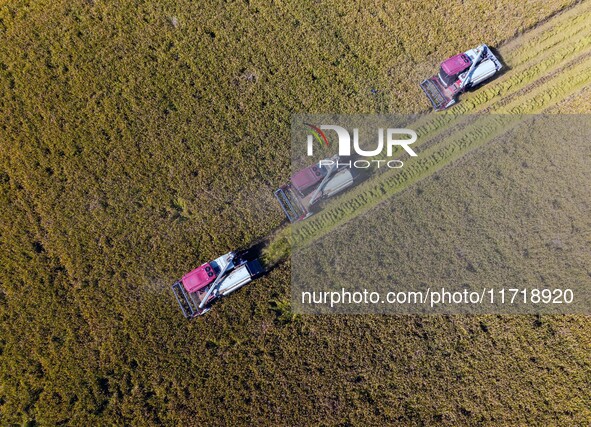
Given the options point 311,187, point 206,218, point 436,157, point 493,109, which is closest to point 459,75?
point 493,109

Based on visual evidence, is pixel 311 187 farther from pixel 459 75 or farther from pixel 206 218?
pixel 459 75

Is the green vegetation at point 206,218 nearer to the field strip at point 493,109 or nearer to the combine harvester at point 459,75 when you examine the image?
the field strip at point 493,109

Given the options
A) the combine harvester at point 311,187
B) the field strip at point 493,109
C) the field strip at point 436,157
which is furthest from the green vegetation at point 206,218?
the combine harvester at point 311,187

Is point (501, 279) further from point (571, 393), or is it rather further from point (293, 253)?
point (293, 253)

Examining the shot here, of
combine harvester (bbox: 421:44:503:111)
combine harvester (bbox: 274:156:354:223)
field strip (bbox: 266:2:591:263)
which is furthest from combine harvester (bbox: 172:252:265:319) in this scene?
combine harvester (bbox: 421:44:503:111)

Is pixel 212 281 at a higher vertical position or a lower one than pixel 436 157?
higher

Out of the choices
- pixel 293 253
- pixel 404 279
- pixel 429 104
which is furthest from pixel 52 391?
pixel 429 104
